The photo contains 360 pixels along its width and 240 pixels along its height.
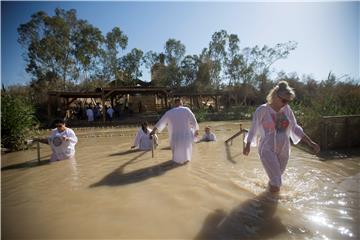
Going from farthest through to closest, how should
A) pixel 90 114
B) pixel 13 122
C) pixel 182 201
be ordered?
pixel 90 114 < pixel 13 122 < pixel 182 201

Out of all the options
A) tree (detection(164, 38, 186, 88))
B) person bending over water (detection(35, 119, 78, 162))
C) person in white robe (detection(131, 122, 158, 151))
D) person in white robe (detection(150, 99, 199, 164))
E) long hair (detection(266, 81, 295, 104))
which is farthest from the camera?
tree (detection(164, 38, 186, 88))

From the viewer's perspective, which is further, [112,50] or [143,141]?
[112,50]

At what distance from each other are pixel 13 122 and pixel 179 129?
24.1ft

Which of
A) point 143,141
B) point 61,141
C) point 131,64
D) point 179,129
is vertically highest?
→ point 131,64

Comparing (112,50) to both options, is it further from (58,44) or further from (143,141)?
(143,141)

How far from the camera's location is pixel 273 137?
178 inches

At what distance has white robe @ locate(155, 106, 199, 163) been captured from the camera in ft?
24.8

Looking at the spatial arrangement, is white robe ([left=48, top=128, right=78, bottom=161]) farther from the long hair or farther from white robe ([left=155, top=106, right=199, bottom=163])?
the long hair

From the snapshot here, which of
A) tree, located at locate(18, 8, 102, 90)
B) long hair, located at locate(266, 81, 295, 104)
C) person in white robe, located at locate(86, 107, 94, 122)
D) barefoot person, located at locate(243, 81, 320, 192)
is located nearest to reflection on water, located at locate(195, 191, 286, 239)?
barefoot person, located at locate(243, 81, 320, 192)

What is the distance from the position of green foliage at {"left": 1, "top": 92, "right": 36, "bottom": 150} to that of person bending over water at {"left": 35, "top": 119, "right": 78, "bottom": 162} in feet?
12.3

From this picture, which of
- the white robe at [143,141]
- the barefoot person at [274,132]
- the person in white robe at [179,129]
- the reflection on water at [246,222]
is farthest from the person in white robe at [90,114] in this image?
the reflection on water at [246,222]

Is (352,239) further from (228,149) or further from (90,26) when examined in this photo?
(90,26)

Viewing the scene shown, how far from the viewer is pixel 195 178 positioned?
6.12 m

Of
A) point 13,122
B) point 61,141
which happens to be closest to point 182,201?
point 61,141
